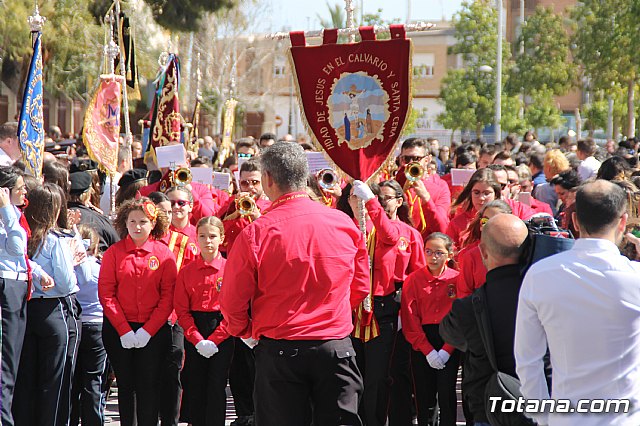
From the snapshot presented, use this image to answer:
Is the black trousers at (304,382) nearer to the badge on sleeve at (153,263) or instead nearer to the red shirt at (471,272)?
the red shirt at (471,272)

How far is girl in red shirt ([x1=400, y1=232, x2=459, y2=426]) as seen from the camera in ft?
23.7

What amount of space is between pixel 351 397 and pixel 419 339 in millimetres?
2000

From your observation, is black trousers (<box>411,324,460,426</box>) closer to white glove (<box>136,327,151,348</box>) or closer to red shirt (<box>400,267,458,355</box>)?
red shirt (<box>400,267,458,355</box>)

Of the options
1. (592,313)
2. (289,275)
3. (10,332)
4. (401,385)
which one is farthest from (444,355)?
(592,313)

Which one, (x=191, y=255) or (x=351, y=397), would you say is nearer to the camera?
(x=351, y=397)

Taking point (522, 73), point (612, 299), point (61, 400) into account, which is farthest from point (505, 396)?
point (522, 73)

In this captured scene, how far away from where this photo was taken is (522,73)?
140 ft

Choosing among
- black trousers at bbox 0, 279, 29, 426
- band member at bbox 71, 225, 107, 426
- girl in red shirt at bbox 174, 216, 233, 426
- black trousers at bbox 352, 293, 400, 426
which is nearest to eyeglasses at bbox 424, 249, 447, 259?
black trousers at bbox 352, 293, 400, 426

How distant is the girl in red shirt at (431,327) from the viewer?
285 inches

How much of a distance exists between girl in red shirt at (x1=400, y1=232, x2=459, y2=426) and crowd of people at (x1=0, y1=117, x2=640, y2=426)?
16 mm

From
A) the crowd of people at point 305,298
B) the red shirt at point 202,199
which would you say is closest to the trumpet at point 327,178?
the crowd of people at point 305,298

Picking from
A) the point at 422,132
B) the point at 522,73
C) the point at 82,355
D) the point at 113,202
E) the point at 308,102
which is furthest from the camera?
the point at 422,132

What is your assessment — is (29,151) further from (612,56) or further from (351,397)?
(612,56)

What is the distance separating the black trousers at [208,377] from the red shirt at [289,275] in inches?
83.2
